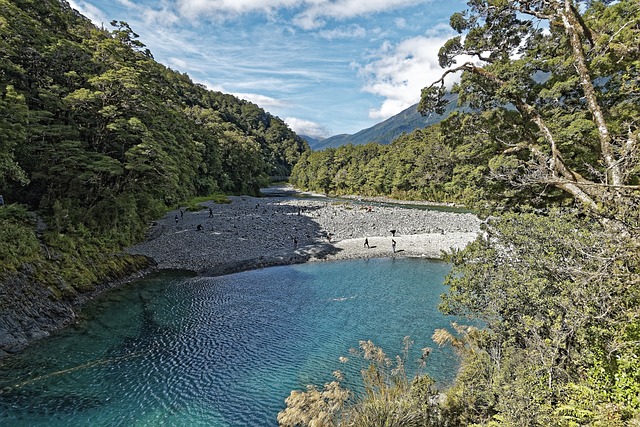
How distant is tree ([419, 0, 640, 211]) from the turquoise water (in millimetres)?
7984

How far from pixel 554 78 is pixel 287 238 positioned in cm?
2577

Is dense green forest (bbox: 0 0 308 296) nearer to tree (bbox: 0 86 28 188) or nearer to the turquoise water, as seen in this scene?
tree (bbox: 0 86 28 188)

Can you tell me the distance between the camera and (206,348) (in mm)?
13992

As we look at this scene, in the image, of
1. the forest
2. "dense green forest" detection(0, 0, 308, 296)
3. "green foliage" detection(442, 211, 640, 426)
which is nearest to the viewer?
"green foliage" detection(442, 211, 640, 426)

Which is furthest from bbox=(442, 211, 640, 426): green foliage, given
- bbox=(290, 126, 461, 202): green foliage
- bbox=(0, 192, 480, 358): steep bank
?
bbox=(290, 126, 461, 202): green foliage

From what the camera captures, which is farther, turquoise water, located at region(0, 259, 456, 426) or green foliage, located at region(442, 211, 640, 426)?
turquoise water, located at region(0, 259, 456, 426)

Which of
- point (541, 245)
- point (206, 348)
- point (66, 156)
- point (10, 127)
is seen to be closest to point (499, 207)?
point (541, 245)

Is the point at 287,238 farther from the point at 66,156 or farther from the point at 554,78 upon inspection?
the point at 554,78

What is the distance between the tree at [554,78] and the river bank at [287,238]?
16.9 m

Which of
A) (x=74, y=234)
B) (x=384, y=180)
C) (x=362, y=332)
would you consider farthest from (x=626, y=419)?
(x=384, y=180)

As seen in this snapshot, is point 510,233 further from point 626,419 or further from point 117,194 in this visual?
point 117,194

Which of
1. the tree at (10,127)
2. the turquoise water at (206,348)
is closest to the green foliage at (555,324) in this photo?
the turquoise water at (206,348)

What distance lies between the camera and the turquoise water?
10234mm

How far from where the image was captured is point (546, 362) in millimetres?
5914
